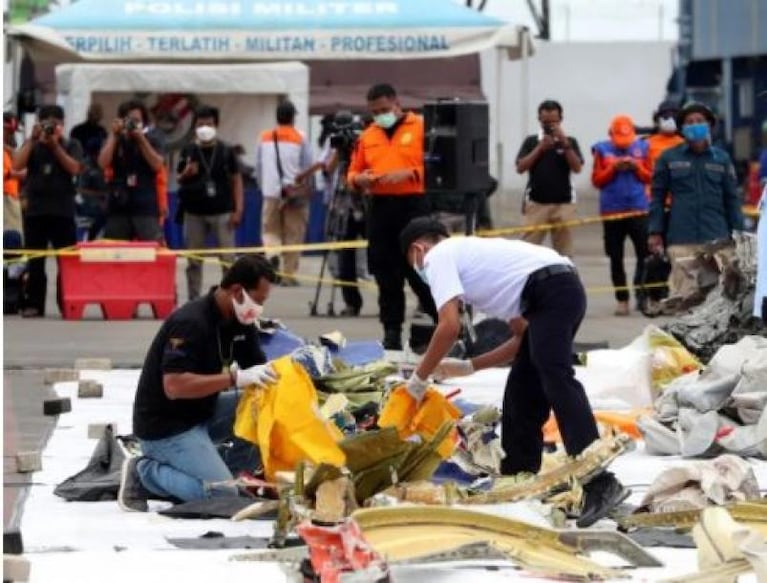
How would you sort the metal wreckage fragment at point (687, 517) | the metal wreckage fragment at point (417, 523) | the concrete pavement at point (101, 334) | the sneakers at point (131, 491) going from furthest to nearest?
the concrete pavement at point (101, 334), the sneakers at point (131, 491), the metal wreckage fragment at point (687, 517), the metal wreckage fragment at point (417, 523)

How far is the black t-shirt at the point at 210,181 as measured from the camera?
2233cm

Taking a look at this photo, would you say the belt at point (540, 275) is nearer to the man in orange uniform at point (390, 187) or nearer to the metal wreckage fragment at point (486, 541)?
the metal wreckage fragment at point (486, 541)

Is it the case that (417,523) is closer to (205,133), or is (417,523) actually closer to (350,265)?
(350,265)

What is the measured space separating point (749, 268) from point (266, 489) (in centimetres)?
601

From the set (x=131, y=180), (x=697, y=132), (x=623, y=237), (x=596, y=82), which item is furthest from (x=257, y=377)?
(x=596, y=82)

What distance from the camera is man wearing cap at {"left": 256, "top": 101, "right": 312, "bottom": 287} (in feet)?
79.8

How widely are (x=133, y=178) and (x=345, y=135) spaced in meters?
2.03

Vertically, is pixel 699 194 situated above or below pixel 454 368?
above

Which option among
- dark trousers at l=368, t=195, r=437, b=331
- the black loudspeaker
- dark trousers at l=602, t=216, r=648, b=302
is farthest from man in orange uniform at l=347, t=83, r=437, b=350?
dark trousers at l=602, t=216, r=648, b=302

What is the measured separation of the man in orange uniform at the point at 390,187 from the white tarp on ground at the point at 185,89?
10836 millimetres

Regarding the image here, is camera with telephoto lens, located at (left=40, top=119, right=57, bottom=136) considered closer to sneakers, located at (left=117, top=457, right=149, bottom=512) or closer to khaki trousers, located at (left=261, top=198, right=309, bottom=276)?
khaki trousers, located at (left=261, top=198, right=309, bottom=276)

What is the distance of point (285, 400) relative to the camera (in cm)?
1039

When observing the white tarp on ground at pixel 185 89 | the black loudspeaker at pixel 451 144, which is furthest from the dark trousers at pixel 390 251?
the white tarp on ground at pixel 185 89

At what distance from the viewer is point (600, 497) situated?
10156 millimetres
